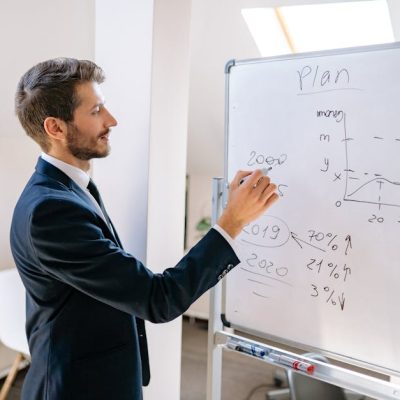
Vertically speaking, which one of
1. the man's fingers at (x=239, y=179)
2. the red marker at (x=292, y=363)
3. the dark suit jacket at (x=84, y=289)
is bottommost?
the red marker at (x=292, y=363)

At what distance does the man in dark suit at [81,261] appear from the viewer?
3.00 feet

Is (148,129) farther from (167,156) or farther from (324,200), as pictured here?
(324,200)

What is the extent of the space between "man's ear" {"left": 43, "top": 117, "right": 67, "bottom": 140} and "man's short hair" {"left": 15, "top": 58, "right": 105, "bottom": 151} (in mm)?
11

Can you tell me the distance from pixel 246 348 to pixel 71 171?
0.74m

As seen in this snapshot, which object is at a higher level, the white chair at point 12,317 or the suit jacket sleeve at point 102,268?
the suit jacket sleeve at point 102,268

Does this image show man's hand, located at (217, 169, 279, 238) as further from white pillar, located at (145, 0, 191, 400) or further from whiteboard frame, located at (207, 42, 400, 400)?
white pillar, located at (145, 0, 191, 400)

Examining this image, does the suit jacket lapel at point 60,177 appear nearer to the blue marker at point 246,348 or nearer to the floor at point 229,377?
the blue marker at point 246,348

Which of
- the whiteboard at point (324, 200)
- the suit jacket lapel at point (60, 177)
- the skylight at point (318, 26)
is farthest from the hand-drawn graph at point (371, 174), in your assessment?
the skylight at point (318, 26)

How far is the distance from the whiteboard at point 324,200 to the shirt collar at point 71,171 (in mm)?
461

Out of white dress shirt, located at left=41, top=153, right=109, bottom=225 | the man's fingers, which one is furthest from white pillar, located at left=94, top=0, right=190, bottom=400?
the man's fingers

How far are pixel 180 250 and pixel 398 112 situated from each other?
3.07 ft

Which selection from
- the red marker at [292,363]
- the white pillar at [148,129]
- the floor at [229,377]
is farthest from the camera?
the floor at [229,377]

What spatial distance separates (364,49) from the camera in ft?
3.47

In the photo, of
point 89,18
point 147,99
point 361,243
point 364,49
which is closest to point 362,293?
point 361,243
